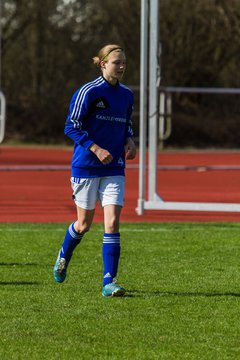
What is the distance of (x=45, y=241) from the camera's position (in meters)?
12.9

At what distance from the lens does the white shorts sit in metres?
9.12

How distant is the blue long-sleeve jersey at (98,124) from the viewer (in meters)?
9.05

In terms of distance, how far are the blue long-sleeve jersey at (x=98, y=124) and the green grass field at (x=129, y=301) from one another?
102 centimetres

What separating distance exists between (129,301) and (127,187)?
541 inches

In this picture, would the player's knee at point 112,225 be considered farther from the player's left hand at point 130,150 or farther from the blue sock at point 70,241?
the player's left hand at point 130,150

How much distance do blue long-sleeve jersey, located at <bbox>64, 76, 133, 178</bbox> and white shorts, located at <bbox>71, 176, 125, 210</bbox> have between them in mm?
51

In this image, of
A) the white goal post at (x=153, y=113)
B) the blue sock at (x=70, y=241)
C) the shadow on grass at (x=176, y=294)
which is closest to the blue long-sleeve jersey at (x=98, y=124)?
the blue sock at (x=70, y=241)

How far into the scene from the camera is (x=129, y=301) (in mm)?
8867

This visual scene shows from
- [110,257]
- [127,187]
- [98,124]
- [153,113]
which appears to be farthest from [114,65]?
[127,187]

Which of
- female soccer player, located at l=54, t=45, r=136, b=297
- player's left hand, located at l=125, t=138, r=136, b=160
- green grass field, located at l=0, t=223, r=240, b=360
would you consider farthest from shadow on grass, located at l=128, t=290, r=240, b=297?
player's left hand, located at l=125, t=138, r=136, b=160

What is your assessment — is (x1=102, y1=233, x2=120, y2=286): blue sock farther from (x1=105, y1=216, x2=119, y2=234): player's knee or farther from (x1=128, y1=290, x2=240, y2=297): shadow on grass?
(x1=128, y1=290, x2=240, y2=297): shadow on grass

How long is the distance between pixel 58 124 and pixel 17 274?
2970 centimetres

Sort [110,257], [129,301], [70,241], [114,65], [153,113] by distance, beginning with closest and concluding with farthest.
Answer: [129,301]
[114,65]
[110,257]
[70,241]
[153,113]

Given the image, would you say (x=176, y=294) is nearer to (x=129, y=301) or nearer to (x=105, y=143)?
(x=129, y=301)
